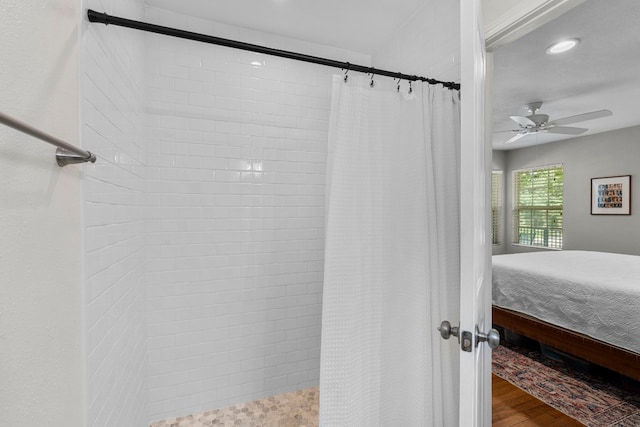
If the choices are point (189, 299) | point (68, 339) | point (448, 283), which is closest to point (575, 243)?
point (448, 283)

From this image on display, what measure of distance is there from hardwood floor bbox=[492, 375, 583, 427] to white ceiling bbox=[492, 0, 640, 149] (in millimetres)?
2632

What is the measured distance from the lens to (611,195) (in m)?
4.65

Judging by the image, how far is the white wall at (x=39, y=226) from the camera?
0.52m

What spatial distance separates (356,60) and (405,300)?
73.0 inches

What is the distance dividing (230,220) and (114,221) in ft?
2.81

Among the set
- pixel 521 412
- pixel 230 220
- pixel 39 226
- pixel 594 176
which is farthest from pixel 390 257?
pixel 594 176

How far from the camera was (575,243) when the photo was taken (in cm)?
512

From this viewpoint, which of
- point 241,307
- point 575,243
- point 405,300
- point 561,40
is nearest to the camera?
point 405,300

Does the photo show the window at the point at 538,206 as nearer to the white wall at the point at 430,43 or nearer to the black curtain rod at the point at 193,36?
the white wall at the point at 430,43

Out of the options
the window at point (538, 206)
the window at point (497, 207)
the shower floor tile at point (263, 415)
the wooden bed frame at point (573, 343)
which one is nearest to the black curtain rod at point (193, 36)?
the shower floor tile at point (263, 415)

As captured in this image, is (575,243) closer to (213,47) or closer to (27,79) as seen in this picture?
(213,47)

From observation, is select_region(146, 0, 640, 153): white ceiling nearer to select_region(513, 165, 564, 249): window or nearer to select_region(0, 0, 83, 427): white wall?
select_region(0, 0, 83, 427): white wall

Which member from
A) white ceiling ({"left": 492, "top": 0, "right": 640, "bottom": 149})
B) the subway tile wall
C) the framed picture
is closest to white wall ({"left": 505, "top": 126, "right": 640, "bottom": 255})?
the framed picture

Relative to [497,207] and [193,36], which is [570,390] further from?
[497,207]
